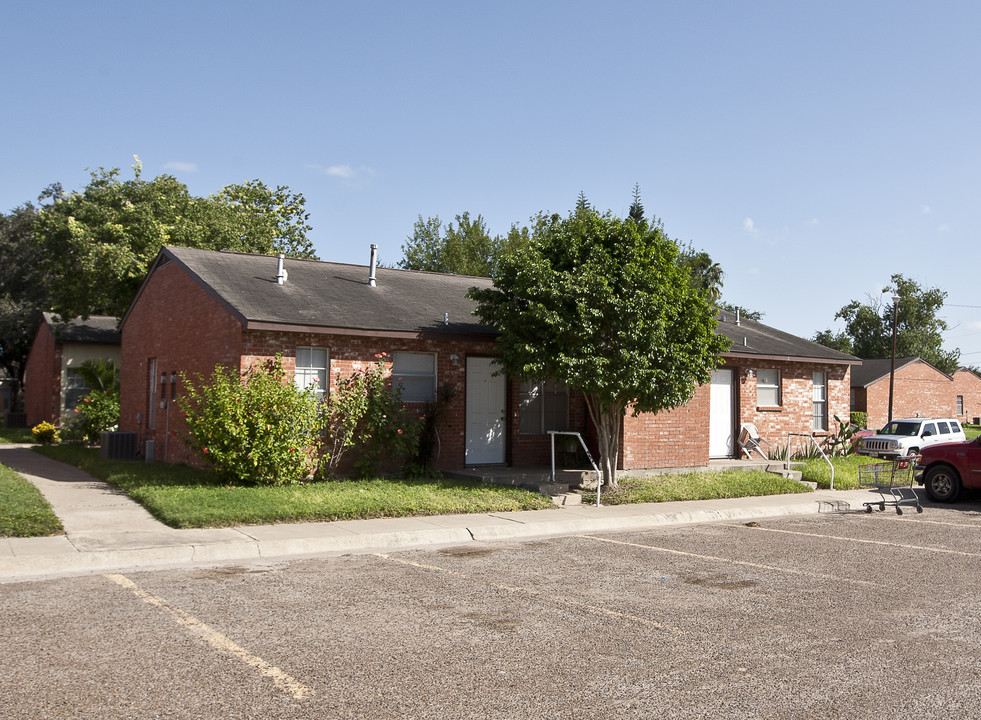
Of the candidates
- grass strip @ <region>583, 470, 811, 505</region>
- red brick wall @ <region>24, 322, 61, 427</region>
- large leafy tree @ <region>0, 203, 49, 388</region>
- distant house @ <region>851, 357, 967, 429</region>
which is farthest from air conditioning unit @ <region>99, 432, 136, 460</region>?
distant house @ <region>851, 357, 967, 429</region>

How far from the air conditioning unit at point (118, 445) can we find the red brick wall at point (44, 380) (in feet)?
48.2

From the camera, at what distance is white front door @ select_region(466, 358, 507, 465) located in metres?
16.8

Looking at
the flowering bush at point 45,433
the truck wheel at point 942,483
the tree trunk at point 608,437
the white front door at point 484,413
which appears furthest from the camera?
the flowering bush at point 45,433

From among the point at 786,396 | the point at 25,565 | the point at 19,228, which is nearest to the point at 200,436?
the point at 25,565

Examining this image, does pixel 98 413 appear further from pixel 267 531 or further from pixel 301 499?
pixel 267 531

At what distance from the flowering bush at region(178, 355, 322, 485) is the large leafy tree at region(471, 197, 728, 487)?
146 inches

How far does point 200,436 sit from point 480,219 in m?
43.0

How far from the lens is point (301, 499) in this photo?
1222 centimetres

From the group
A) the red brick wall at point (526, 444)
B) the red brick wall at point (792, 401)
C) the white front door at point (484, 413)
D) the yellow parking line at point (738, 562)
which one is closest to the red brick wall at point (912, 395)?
the red brick wall at point (792, 401)

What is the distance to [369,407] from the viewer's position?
1495 centimetres

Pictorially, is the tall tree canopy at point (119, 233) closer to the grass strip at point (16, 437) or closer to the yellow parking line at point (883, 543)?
the grass strip at point (16, 437)

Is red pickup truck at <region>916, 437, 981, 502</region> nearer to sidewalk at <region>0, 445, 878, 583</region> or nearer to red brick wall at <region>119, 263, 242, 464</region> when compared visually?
sidewalk at <region>0, 445, 878, 583</region>

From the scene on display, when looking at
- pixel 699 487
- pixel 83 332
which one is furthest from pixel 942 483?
pixel 83 332

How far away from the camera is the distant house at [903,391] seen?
170 ft
